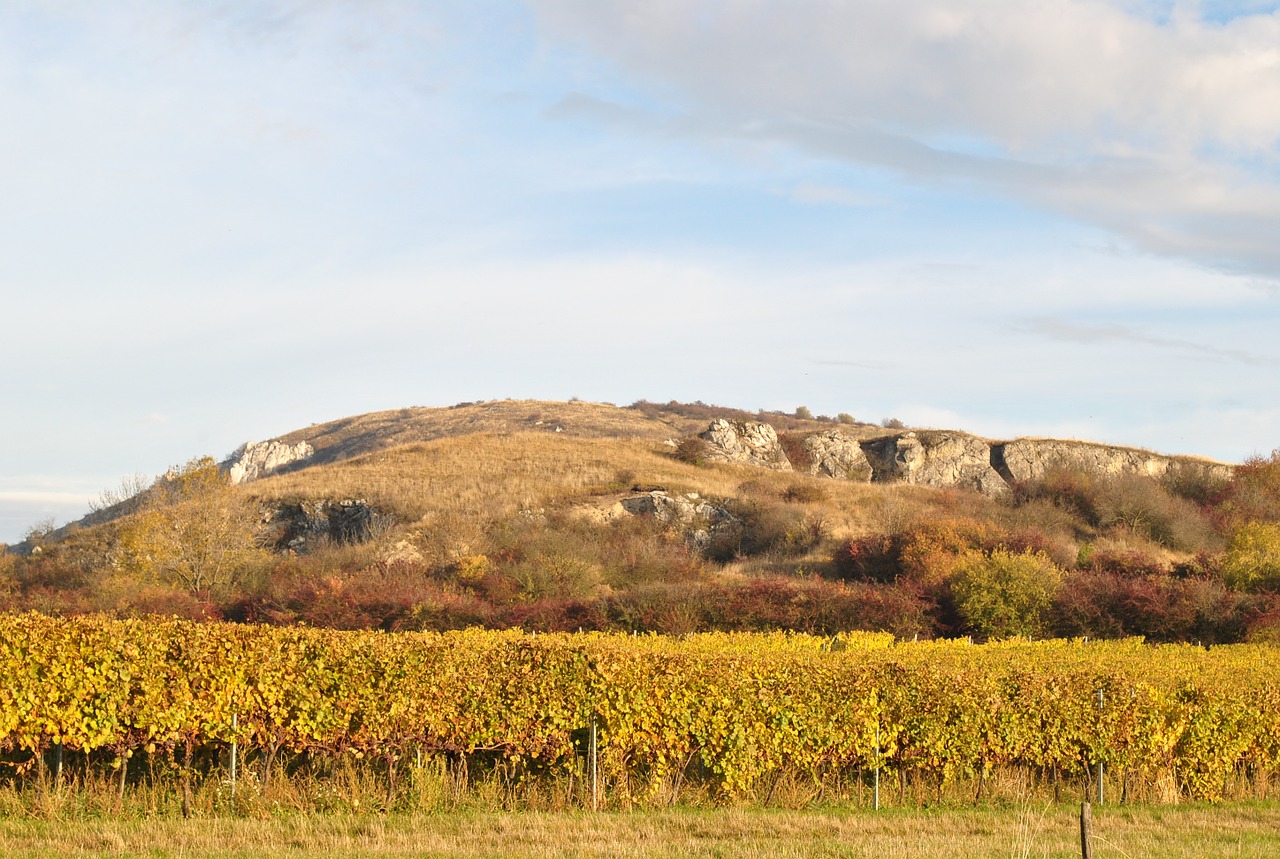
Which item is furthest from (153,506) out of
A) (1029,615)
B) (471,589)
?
(1029,615)

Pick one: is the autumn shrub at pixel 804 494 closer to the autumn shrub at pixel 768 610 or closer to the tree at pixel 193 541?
the autumn shrub at pixel 768 610

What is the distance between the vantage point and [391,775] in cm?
1245

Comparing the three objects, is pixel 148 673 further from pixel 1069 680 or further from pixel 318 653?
pixel 1069 680

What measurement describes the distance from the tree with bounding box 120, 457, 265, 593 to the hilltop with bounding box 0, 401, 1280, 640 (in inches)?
4.1

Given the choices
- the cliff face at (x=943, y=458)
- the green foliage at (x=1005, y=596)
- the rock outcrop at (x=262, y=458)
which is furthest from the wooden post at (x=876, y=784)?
the rock outcrop at (x=262, y=458)

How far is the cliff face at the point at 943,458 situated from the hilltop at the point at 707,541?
187mm

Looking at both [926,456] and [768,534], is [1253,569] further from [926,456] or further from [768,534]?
[926,456]

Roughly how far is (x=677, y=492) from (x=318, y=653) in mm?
41945

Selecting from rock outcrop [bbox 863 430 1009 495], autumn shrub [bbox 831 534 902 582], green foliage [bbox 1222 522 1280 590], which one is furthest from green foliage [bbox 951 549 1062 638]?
rock outcrop [bbox 863 430 1009 495]

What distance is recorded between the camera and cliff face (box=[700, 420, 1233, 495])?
237 feet

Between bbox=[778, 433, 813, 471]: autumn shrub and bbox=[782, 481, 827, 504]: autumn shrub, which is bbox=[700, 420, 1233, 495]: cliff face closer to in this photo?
bbox=[778, 433, 813, 471]: autumn shrub

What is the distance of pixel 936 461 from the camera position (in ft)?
244

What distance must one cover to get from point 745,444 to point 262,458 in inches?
2399

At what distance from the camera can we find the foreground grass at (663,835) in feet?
34.2
